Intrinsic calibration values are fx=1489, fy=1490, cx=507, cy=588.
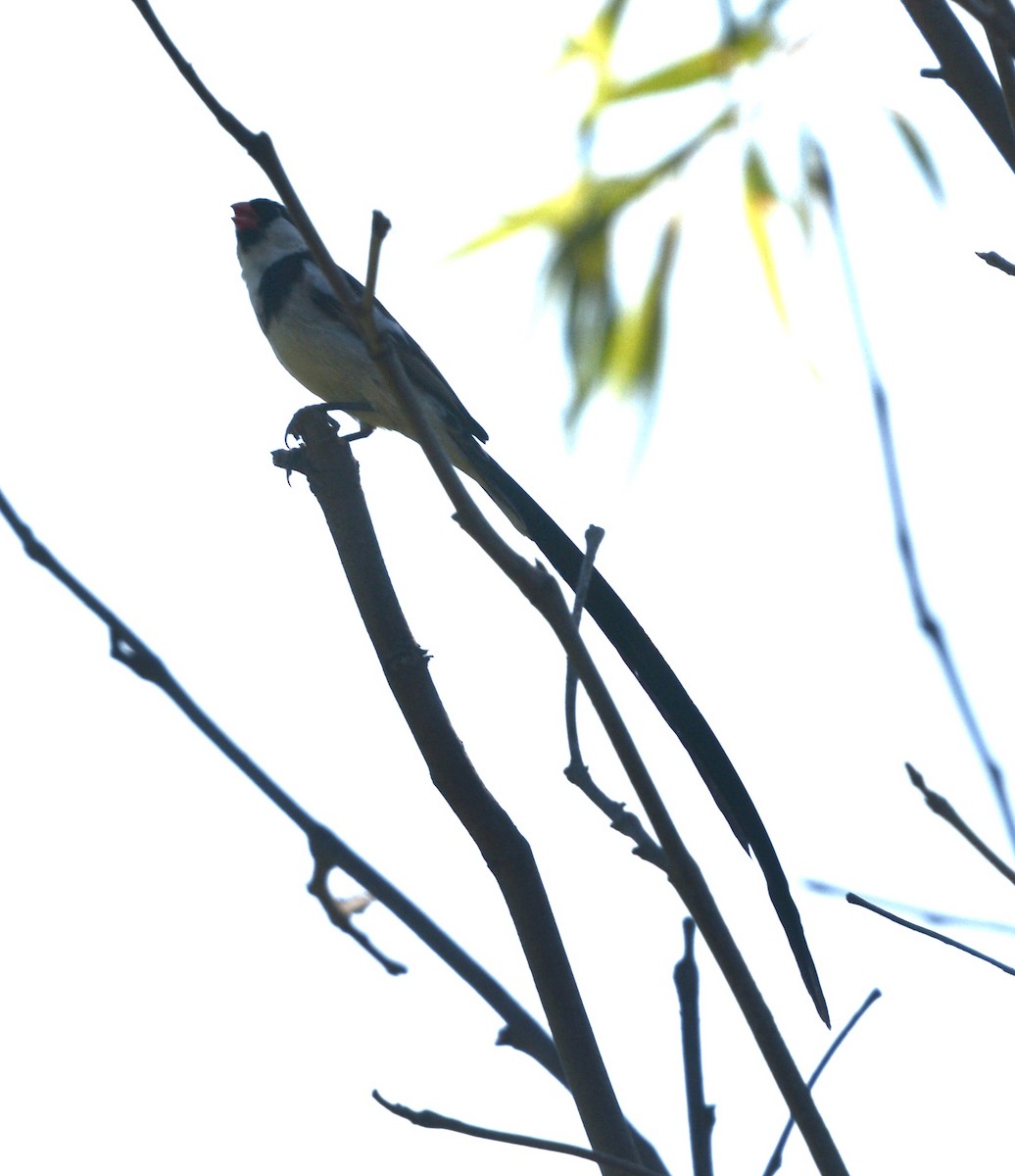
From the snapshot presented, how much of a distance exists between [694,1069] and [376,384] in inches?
83.6

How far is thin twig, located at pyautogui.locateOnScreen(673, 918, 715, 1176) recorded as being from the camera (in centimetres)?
98

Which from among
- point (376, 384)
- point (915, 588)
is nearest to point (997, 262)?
point (915, 588)

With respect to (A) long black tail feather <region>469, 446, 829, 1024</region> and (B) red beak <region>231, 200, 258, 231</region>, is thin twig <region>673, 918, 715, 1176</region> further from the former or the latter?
(B) red beak <region>231, 200, 258, 231</region>

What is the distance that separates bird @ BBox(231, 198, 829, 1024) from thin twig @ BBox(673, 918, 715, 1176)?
679 mm

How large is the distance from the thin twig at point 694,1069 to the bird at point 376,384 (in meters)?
0.68

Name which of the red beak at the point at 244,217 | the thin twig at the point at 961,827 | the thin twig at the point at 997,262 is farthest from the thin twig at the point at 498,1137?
the red beak at the point at 244,217

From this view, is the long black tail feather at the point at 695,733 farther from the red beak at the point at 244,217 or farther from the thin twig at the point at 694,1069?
the red beak at the point at 244,217

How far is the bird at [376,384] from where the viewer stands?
187 centimetres

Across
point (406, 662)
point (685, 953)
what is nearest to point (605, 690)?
point (685, 953)

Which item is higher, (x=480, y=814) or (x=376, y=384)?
(x=376, y=384)

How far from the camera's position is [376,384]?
9.67 ft

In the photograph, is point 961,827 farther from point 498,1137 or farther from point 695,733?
point 695,733

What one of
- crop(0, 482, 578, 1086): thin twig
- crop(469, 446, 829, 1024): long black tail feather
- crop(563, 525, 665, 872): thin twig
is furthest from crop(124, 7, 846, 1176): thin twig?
crop(469, 446, 829, 1024): long black tail feather

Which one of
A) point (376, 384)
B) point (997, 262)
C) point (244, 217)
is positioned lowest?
point (997, 262)
